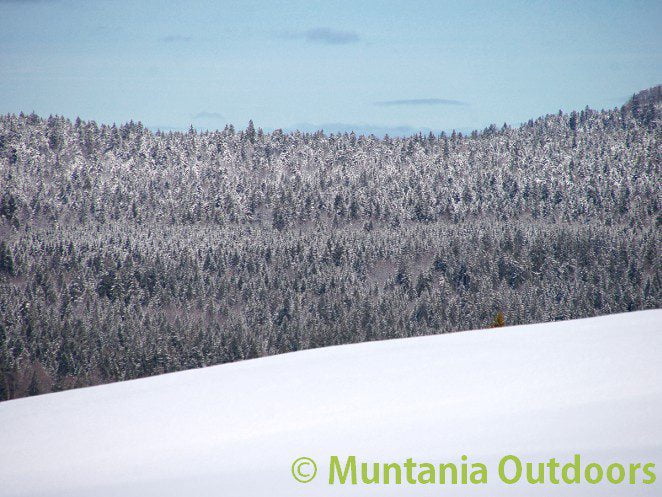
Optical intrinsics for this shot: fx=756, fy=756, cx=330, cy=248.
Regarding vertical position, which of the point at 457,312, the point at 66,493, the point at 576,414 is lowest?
the point at 457,312

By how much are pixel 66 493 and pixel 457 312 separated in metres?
138

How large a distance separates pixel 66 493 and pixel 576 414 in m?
6.00

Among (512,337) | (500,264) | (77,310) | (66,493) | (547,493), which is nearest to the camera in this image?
(547,493)

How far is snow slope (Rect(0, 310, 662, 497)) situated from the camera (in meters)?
8.39

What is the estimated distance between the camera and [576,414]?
29.8 feet

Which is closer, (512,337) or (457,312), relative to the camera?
(512,337)

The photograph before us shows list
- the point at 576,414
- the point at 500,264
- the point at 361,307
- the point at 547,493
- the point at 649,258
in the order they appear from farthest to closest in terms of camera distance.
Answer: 1. the point at 500,264
2. the point at 649,258
3. the point at 361,307
4. the point at 576,414
5. the point at 547,493

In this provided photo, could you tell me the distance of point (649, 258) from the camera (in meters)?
Answer: 164

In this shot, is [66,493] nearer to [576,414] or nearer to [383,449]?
[383,449]

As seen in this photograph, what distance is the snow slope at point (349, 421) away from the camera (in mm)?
8391

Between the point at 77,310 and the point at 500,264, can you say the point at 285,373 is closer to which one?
the point at 77,310

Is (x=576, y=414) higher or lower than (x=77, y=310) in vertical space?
higher

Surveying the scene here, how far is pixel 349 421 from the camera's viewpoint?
946 cm

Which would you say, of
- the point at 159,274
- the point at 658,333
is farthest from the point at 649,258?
the point at 658,333
